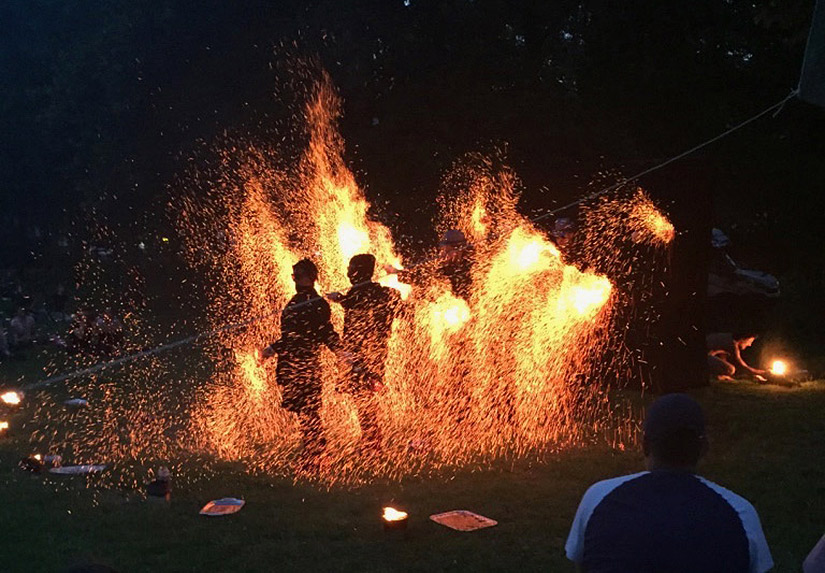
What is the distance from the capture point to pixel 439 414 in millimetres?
10695

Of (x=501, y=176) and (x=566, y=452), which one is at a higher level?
(x=501, y=176)

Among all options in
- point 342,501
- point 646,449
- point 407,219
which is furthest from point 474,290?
point 407,219

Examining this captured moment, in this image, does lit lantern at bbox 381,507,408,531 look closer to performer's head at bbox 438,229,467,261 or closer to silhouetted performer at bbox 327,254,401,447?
silhouetted performer at bbox 327,254,401,447

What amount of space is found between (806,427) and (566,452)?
10.1 feet

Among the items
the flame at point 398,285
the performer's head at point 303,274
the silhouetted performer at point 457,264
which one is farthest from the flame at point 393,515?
the flame at point 398,285

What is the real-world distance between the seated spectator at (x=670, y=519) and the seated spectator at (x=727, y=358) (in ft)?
39.2

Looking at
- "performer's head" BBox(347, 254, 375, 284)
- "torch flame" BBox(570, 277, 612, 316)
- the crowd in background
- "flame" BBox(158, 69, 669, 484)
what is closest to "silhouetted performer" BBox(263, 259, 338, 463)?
"flame" BBox(158, 69, 669, 484)

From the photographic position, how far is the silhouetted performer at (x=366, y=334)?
9.41 meters

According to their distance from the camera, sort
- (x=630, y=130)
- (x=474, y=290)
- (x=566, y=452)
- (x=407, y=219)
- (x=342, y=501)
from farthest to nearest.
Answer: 1. (x=407, y=219)
2. (x=630, y=130)
3. (x=474, y=290)
4. (x=566, y=452)
5. (x=342, y=501)

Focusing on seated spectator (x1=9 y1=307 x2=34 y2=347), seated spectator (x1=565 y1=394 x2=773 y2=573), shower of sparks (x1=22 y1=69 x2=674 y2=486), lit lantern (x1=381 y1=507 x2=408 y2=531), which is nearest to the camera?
seated spectator (x1=565 y1=394 x2=773 y2=573)

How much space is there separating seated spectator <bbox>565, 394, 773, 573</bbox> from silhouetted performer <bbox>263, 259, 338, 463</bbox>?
19.6ft

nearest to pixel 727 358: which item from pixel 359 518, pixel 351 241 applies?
pixel 351 241

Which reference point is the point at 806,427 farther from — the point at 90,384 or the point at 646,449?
the point at 90,384

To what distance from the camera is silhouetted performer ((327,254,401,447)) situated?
941 centimetres
